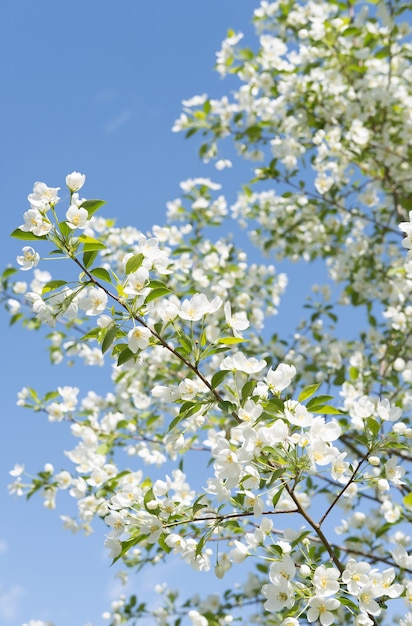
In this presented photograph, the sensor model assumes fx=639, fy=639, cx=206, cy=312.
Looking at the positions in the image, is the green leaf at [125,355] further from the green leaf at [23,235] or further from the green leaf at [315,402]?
the green leaf at [315,402]

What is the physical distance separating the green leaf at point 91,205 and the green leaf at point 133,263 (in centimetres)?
15

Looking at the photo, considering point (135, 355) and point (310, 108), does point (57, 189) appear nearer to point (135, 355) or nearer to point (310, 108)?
point (135, 355)

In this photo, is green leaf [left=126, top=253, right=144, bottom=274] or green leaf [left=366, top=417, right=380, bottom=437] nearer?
green leaf [left=126, top=253, right=144, bottom=274]

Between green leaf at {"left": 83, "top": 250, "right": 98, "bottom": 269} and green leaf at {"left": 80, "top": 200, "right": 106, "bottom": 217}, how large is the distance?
104 millimetres

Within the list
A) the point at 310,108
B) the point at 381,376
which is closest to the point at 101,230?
the point at 310,108

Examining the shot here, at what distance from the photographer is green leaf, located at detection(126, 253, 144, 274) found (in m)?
1.56

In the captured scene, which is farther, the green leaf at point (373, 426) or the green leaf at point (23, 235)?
the green leaf at point (373, 426)

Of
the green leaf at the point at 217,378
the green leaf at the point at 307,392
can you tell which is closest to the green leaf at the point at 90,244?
the green leaf at the point at 217,378

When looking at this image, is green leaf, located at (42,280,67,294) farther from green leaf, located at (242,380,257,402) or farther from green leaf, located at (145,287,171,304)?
green leaf, located at (242,380,257,402)

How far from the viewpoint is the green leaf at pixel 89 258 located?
5.06ft

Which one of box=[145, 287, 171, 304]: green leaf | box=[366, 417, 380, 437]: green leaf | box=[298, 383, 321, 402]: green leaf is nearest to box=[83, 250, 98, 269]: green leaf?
box=[145, 287, 171, 304]: green leaf

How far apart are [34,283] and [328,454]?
3078 millimetres

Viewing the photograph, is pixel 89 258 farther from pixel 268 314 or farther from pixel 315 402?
pixel 268 314

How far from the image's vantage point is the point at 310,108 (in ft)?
14.4
